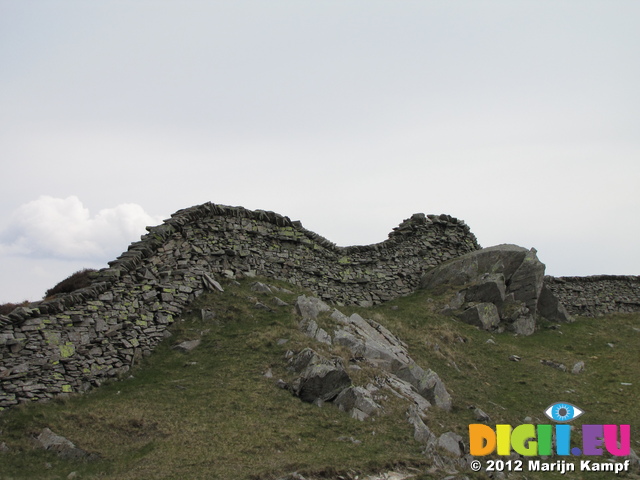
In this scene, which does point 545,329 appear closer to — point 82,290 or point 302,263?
point 302,263

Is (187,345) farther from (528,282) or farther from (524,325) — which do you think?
(528,282)

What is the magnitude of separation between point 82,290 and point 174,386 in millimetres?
5083

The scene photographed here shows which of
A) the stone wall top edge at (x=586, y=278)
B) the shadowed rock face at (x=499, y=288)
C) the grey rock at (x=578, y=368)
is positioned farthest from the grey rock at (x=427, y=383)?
the stone wall top edge at (x=586, y=278)

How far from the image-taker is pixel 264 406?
16438mm

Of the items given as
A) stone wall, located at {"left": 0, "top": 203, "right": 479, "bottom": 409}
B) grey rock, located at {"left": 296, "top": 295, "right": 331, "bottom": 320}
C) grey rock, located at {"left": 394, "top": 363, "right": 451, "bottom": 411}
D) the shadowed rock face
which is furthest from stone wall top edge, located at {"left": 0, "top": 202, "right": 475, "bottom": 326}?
grey rock, located at {"left": 394, "top": 363, "right": 451, "bottom": 411}

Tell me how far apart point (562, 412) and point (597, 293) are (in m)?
22.4

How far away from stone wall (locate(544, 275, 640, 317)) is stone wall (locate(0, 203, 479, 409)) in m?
7.48

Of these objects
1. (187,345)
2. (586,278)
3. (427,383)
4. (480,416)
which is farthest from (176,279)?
(586,278)

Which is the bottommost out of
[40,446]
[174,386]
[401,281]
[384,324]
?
[40,446]

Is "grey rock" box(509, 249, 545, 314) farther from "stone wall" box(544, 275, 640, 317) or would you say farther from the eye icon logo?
the eye icon logo

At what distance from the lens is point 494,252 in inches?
1291

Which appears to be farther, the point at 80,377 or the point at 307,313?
the point at 307,313

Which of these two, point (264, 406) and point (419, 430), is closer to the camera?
point (419, 430)

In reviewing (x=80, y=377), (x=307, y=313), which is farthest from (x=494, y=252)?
(x=80, y=377)
